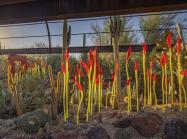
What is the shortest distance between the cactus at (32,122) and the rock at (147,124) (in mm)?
1493

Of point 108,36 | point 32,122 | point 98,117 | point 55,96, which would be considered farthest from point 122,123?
point 108,36

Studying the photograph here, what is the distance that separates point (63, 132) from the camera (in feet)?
18.5

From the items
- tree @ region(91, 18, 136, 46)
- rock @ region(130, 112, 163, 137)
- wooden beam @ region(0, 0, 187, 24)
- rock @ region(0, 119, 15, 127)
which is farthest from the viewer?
tree @ region(91, 18, 136, 46)

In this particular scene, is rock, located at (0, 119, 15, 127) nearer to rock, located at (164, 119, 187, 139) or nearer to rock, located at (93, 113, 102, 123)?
rock, located at (93, 113, 102, 123)

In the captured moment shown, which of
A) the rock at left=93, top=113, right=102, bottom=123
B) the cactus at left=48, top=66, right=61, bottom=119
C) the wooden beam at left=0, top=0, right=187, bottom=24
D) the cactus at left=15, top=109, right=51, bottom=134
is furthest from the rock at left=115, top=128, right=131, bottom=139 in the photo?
the wooden beam at left=0, top=0, right=187, bottom=24

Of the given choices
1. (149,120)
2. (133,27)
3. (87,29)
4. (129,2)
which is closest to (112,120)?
(149,120)

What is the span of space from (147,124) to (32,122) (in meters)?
1.82

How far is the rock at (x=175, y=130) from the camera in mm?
5480

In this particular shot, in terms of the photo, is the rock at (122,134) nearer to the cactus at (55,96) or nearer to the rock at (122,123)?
the rock at (122,123)

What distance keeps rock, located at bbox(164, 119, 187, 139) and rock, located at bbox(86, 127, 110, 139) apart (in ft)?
2.85

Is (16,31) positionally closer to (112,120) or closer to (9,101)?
(9,101)

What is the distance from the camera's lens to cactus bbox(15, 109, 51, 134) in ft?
20.2

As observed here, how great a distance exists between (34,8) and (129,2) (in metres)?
1.62

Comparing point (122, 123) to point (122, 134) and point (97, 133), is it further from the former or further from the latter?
point (97, 133)
